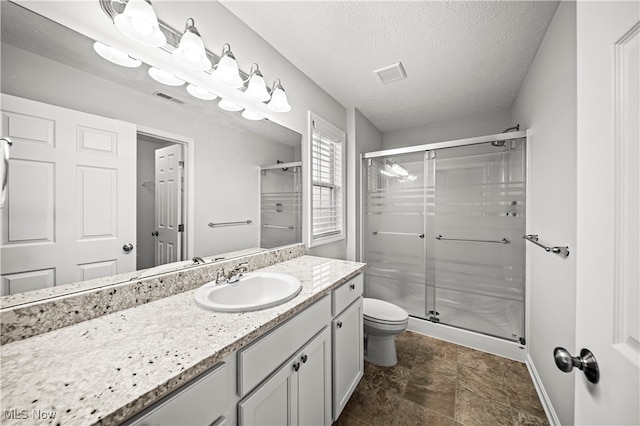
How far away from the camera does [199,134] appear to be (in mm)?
1218

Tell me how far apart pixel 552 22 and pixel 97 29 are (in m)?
2.30

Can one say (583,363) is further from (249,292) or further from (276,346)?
(249,292)

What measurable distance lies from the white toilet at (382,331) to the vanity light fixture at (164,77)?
6.41 feet

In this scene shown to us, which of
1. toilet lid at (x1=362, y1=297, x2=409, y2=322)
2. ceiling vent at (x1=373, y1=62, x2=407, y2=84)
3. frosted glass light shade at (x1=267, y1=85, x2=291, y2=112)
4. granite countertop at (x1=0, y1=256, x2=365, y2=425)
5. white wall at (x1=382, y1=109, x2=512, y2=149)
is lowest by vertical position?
toilet lid at (x1=362, y1=297, x2=409, y2=322)

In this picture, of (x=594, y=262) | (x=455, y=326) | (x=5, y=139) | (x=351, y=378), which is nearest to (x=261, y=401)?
Answer: (x=351, y=378)

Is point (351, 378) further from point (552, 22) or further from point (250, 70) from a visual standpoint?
point (552, 22)

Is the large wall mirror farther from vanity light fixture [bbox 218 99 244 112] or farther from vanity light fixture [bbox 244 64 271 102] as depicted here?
vanity light fixture [bbox 244 64 271 102]

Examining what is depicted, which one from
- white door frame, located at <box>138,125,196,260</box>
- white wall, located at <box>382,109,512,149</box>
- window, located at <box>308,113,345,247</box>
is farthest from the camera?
white wall, located at <box>382,109,512,149</box>

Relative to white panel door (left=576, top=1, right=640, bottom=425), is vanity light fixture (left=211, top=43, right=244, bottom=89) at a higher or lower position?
higher

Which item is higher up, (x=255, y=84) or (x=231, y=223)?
(x=255, y=84)

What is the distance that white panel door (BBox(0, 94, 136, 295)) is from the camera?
28.2 inches

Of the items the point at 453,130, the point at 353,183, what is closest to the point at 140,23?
the point at 353,183

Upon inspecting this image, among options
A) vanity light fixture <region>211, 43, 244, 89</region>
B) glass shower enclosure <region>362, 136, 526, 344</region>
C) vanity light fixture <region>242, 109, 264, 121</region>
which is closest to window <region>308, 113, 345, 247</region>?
glass shower enclosure <region>362, 136, 526, 344</region>

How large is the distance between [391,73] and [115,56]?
1.82 meters
